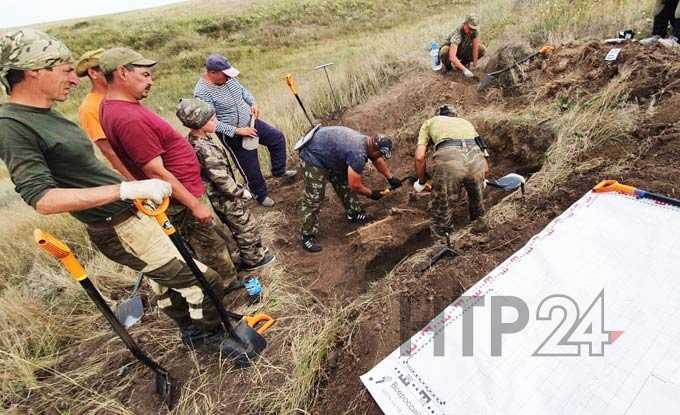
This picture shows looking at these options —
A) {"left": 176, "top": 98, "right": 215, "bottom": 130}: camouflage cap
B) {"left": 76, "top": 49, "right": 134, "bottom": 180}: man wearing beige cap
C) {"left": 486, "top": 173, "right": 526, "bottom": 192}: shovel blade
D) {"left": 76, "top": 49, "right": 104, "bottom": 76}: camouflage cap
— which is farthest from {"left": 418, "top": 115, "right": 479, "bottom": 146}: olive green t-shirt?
{"left": 76, "top": 49, "right": 104, "bottom": 76}: camouflage cap

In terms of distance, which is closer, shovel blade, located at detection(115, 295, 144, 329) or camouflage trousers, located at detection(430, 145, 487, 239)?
shovel blade, located at detection(115, 295, 144, 329)

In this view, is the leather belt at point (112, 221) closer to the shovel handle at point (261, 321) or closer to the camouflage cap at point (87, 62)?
the shovel handle at point (261, 321)

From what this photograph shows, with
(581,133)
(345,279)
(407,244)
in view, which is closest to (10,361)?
(345,279)

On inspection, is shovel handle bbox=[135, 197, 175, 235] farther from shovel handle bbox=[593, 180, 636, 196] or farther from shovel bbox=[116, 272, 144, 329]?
shovel handle bbox=[593, 180, 636, 196]

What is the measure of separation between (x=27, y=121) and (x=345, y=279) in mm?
2359

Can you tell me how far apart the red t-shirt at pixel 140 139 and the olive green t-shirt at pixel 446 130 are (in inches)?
78.2

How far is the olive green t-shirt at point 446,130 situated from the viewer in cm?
307

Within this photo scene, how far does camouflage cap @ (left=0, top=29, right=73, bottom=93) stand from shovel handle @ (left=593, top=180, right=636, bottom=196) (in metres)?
3.22

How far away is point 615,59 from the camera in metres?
4.09

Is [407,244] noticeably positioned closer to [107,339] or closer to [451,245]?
[451,245]

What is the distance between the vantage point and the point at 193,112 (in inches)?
104

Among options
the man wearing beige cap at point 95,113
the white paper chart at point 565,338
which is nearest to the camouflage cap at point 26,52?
the man wearing beige cap at point 95,113

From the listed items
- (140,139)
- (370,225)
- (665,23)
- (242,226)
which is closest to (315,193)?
(370,225)

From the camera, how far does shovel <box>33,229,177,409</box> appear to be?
148cm
